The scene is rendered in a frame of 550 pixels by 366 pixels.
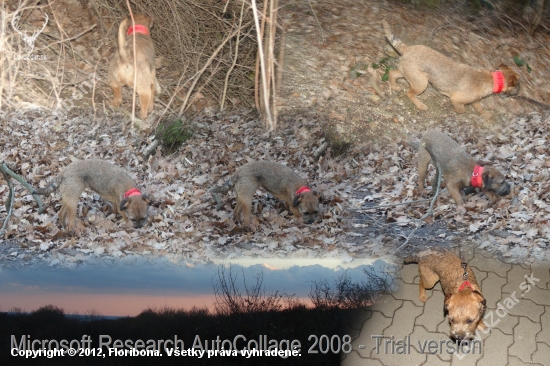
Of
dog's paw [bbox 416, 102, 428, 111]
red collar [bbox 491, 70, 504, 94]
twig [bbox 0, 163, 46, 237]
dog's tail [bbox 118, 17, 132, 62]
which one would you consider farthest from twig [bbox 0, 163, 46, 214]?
red collar [bbox 491, 70, 504, 94]

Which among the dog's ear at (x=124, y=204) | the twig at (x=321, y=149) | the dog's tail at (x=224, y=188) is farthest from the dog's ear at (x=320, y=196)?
the dog's ear at (x=124, y=204)

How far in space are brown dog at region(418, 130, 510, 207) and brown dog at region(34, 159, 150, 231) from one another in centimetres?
110

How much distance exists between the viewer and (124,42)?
6.23 feet

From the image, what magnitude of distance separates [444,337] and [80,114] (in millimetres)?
1715

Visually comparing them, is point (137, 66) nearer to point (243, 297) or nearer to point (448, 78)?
point (243, 297)

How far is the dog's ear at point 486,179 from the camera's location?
1892 mm

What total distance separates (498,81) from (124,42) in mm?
1609

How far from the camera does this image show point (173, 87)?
6.34 feet

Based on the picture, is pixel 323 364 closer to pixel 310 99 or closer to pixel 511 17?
pixel 310 99

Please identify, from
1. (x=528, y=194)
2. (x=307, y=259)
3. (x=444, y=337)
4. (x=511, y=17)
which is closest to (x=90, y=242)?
(x=307, y=259)

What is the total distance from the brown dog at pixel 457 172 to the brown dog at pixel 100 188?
110 centimetres

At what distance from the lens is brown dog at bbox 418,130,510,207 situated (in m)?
1.87

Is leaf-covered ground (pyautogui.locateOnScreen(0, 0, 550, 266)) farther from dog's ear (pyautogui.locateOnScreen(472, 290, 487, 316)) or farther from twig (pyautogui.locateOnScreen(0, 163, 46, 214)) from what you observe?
dog's ear (pyautogui.locateOnScreen(472, 290, 487, 316))

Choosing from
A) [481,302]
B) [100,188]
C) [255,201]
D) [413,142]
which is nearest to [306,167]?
[255,201]
